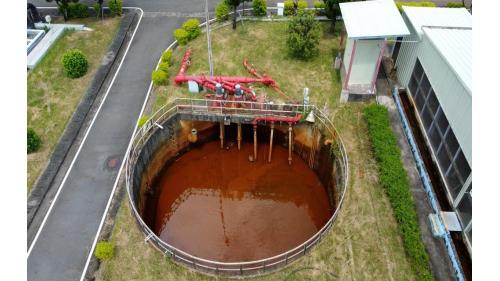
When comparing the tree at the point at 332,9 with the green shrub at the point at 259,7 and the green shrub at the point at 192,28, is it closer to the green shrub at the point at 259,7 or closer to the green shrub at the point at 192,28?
the green shrub at the point at 259,7

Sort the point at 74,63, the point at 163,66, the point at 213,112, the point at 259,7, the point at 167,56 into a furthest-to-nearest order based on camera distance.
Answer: the point at 259,7, the point at 167,56, the point at 163,66, the point at 74,63, the point at 213,112

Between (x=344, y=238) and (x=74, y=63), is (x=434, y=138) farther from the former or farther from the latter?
(x=74, y=63)

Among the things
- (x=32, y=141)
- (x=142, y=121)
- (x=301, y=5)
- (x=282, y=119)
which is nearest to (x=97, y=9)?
(x=142, y=121)

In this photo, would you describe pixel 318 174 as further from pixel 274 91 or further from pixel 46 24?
pixel 46 24

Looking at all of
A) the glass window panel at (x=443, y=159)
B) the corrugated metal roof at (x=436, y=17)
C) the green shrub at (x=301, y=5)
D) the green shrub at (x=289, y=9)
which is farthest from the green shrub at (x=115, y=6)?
the glass window panel at (x=443, y=159)

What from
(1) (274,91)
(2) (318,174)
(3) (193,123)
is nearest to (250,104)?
(1) (274,91)

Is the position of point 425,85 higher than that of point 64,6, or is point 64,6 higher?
point 425,85
